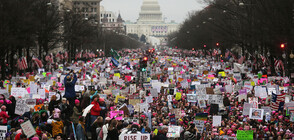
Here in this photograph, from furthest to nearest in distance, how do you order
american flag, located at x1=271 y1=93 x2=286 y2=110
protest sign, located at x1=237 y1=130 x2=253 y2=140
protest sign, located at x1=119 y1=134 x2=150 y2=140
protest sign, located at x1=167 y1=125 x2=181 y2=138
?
1. american flag, located at x1=271 y1=93 x2=286 y2=110
2. protest sign, located at x1=167 y1=125 x2=181 y2=138
3. protest sign, located at x1=237 y1=130 x2=253 y2=140
4. protest sign, located at x1=119 y1=134 x2=150 y2=140

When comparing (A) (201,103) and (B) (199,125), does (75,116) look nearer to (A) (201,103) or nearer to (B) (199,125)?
(B) (199,125)

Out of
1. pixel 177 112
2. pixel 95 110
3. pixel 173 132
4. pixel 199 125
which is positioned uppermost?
pixel 95 110

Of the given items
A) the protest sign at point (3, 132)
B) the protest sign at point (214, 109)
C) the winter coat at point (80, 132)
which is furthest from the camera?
the protest sign at point (214, 109)

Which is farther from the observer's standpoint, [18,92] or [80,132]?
[18,92]

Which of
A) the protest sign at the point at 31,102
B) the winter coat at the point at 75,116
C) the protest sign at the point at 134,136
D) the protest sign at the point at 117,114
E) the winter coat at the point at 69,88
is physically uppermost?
the winter coat at the point at 69,88

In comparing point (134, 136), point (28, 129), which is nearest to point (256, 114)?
point (134, 136)

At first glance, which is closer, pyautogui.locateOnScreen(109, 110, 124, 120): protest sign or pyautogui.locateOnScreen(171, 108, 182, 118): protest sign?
pyautogui.locateOnScreen(109, 110, 124, 120): protest sign

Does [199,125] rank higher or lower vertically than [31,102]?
lower

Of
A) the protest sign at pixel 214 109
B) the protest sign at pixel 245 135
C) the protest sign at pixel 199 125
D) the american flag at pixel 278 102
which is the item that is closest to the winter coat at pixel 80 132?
the protest sign at pixel 245 135

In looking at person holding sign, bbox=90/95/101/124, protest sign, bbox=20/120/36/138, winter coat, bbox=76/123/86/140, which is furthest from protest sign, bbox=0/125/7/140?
person holding sign, bbox=90/95/101/124

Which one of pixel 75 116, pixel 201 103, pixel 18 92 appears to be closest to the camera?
pixel 75 116

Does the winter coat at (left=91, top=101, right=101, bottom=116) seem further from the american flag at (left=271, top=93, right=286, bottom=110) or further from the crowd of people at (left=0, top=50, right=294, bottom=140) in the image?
the american flag at (left=271, top=93, right=286, bottom=110)

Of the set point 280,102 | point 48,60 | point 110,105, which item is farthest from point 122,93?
point 48,60

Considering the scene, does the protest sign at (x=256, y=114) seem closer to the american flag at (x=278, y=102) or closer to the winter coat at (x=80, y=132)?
the american flag at (x=278, y=102)
